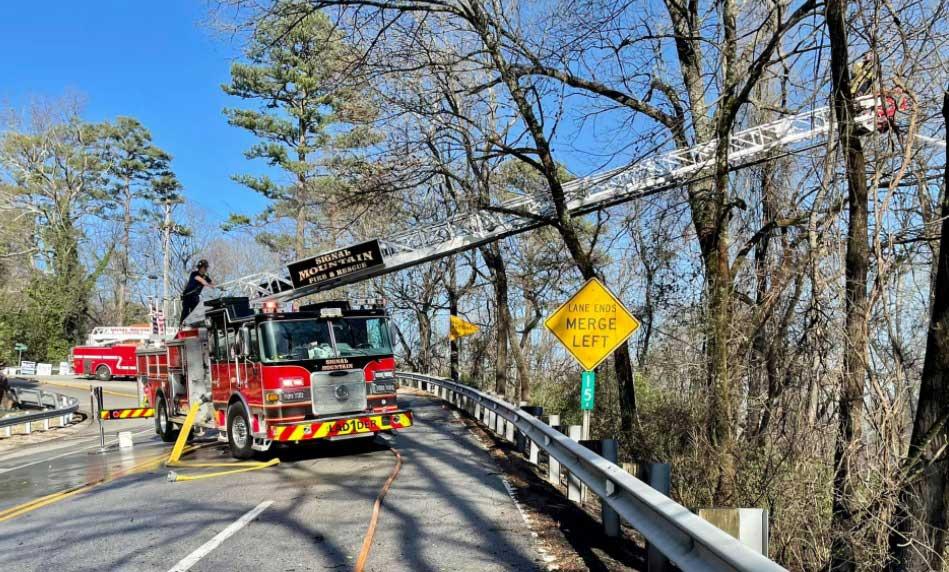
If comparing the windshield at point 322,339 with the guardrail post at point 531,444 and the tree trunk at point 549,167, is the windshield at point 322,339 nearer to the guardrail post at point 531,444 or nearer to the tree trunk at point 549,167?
the guardrail post at point 531,444

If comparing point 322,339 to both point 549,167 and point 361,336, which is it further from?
point 549,167

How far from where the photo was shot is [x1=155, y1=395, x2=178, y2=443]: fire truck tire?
14766 millimetres

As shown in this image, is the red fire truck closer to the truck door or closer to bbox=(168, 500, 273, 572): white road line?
the truck door

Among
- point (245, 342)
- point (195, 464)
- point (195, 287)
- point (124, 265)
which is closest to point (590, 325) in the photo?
point (245, 342)

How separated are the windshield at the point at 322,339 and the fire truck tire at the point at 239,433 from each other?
4.14 ft

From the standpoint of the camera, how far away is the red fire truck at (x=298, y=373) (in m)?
10.8

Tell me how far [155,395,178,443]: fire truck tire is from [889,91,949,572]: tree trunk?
43.5 ft

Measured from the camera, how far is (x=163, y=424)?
49.1 ft

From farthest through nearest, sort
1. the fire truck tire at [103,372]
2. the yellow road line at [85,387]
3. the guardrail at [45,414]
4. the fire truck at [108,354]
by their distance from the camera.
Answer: the fire truck tire at [103,372] < the fire truck at [108,354] < the yellow road line at [85,387] < the guardrail at [45,414]

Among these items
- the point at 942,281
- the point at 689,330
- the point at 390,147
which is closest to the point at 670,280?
the point at 689,330

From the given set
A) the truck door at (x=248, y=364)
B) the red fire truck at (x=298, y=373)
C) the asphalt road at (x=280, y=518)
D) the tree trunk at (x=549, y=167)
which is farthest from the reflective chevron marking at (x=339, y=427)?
the tree trunk at (x=549, y=167)

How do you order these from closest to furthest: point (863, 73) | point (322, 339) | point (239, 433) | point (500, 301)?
→ point (863, 73)
point (322, 339)
point (239, 433)
point (500, 301)

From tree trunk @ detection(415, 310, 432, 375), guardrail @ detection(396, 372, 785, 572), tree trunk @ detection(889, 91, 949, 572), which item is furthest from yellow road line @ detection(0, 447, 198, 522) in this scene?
tree trunk @ detection(415, 310, 432, 375)

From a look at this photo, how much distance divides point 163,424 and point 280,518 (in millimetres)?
8836
